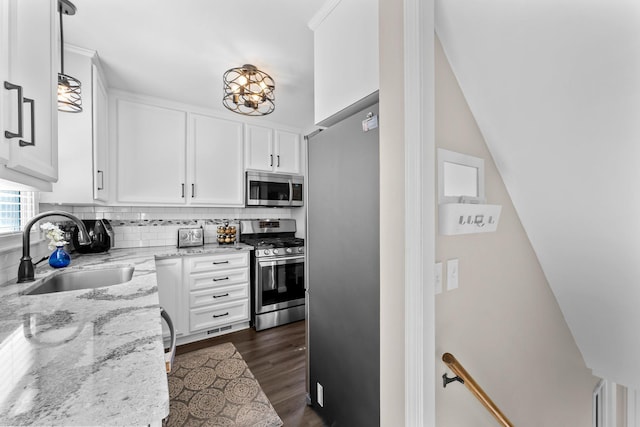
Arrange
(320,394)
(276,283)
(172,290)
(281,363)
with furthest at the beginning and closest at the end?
(276,283)
(172,290)
(281,363)
(320,394)

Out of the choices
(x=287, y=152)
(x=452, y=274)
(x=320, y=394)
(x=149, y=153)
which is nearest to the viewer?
(x=452, y=274)

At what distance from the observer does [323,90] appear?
164cm

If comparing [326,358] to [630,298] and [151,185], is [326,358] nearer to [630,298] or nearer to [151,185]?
[630,298]

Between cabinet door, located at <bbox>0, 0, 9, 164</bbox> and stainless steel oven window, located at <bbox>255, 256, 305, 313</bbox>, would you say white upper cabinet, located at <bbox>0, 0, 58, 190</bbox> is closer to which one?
cabinet door, located at <bbox>0, 0, 9, 164</bbox>

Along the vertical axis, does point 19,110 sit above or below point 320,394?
above

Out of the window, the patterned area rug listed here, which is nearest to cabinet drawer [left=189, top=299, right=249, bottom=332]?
the patterned area rug

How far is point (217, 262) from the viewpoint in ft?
9.43

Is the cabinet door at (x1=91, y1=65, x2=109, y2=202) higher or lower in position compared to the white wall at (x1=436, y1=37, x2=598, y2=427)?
higher

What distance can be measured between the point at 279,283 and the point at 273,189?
45.9 inches

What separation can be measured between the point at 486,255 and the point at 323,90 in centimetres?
125

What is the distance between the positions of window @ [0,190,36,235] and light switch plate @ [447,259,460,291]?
236 cm

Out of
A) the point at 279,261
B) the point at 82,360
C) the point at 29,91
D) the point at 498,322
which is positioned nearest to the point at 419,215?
the point at 498,322

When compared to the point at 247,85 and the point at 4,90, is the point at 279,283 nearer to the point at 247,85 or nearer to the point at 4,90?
the point at 247,85

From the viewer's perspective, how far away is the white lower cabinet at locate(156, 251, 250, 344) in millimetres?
2658
